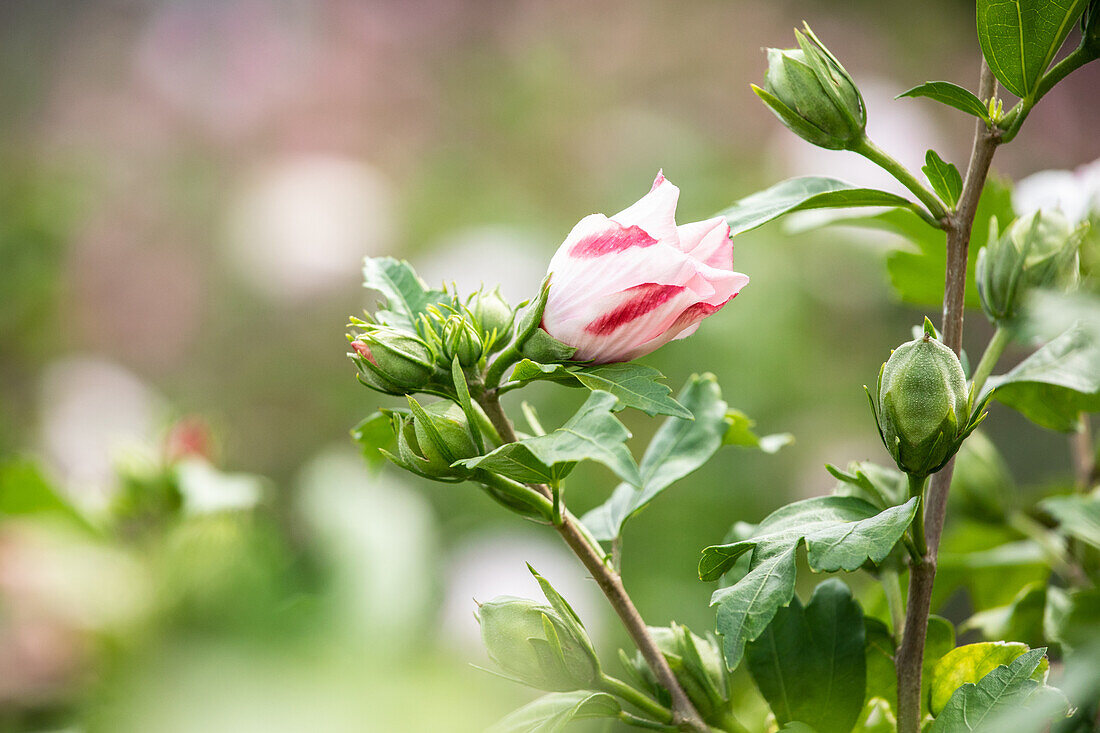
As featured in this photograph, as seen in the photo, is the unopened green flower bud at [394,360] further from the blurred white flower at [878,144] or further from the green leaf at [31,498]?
the blurred white flower at [878,144]

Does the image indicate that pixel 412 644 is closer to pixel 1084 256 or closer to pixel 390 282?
pixel 390 282

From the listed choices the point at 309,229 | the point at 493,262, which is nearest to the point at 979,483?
the point at 493,262

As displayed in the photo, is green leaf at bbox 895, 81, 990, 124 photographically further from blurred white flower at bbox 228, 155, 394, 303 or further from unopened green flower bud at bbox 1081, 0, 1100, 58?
blurred white flower at bbox 228, 155, 394, 303

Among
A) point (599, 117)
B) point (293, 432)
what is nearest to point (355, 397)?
point (293, 432)

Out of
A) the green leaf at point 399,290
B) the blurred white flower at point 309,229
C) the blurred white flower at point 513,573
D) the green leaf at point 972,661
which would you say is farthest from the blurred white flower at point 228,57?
the green leaf at point 972,661

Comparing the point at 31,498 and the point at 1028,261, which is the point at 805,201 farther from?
the point at 31,498

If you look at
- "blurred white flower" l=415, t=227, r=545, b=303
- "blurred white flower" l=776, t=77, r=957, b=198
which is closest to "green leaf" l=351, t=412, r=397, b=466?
"blurred white flower" l=415, t=227, r=545, b=303

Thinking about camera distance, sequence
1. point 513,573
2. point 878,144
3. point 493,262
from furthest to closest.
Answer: point 878,144
point 493,262
point 513,573
